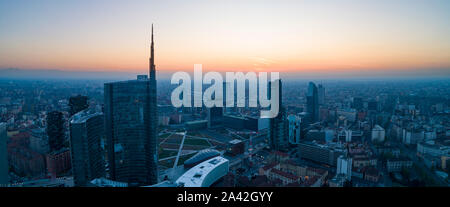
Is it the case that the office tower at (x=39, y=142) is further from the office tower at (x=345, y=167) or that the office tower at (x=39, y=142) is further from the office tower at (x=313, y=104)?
the office tower at (x=313, y=104)

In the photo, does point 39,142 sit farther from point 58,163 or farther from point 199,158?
point 199,158

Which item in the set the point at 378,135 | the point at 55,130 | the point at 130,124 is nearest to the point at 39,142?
the point at 55,130

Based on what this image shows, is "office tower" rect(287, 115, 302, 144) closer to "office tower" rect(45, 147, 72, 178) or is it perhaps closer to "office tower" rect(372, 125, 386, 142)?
"office tower" rect(372, 125, 386, 142)

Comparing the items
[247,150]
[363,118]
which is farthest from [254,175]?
[363,118]

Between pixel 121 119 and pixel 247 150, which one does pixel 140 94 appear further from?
pixel 247 150

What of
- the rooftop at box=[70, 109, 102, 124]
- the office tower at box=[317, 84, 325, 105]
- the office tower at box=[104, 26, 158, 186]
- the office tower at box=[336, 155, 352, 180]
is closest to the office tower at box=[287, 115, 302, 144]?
the office tower at box=[336, 155, 352, 180]

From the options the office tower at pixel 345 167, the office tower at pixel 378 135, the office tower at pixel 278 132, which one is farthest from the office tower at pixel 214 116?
the office tower at pixel 345 167
